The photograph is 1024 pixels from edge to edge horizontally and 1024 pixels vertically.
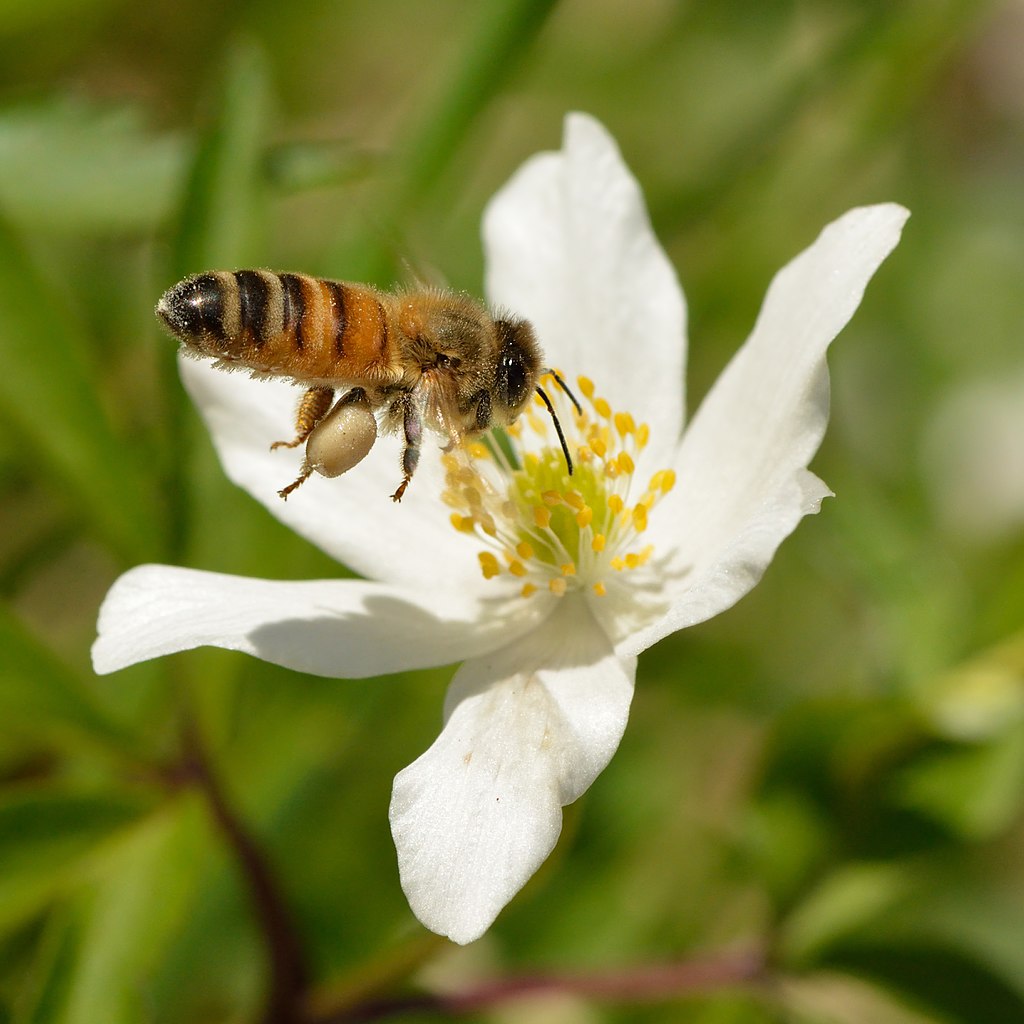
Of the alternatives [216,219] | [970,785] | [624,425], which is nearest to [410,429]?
[624,425]

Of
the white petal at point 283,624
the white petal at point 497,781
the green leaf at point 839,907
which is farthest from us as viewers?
the green leaf at point 839,907

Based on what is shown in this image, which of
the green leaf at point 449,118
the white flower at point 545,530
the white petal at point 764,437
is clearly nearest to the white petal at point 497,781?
the white flower at point 545,530

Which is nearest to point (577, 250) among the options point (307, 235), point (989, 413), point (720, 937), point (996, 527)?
point (720, 937)

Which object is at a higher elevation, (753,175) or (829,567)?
(753,175)

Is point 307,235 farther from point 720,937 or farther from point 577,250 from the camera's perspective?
point 720,937

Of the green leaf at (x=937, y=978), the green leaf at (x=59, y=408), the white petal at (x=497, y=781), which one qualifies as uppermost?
the green leaf at (x=59, y=408)

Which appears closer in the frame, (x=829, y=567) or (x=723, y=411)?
(x=723, y=411)

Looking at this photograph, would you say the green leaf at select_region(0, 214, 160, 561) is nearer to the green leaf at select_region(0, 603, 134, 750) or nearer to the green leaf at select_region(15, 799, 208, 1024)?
the green leaf at select_region(0, 603, 134, 750)

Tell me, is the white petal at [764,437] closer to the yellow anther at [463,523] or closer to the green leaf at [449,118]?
the yellow anther at [463,523]
